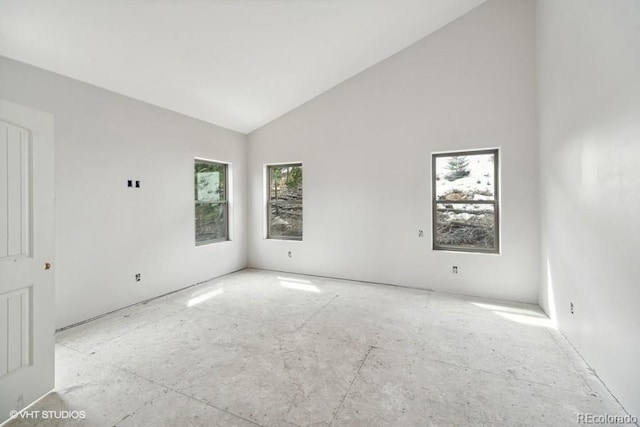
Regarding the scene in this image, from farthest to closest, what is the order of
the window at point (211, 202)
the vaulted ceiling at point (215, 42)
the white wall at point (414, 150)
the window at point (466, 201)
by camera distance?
1. the window at point (211, 202)
2. the window at point (466, 201)
3. the white wall at point (414, 150)
4. the vaulted ceiling at point (215, 42)

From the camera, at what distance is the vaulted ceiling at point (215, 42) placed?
238 cm

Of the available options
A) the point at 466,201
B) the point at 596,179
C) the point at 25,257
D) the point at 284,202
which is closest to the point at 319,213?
the point at 284,202

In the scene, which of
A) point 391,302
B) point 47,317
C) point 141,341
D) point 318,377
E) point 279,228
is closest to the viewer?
point 47,317

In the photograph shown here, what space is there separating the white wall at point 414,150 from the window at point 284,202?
197mm

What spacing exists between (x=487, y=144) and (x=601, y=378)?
2.83 m

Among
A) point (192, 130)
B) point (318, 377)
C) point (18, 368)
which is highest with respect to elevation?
point (192, 130)

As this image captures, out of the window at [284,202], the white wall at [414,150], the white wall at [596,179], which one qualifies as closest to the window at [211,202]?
the white wall at [414,150]

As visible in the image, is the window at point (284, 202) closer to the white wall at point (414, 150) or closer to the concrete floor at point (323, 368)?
the white wall at point (414, 150)

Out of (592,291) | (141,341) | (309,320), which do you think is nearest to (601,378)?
(592,291)

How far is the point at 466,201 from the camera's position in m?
4.00

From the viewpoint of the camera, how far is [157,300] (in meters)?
3.80

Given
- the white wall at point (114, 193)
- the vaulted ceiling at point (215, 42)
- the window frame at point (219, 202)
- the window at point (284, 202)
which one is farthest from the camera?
the window at point (284, 202)

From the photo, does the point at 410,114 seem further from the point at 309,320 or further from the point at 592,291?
the point at 309,320

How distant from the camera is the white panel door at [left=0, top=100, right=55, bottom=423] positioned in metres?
1.70
